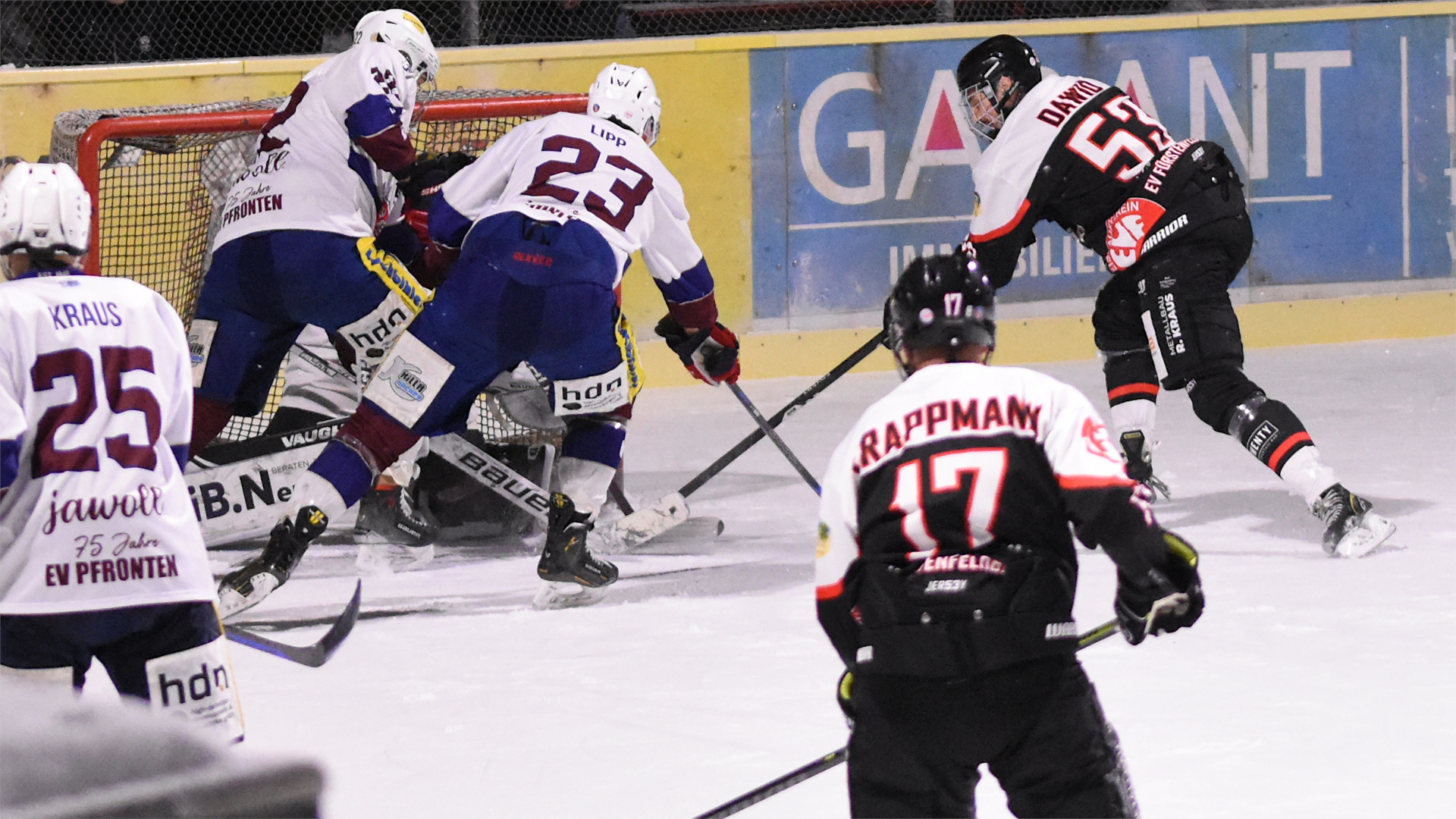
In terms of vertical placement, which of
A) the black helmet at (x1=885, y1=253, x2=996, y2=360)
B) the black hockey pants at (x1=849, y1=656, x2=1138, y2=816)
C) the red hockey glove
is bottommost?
the black hockey pants at (x1=849, y1=656, x2=1138, y2=816)

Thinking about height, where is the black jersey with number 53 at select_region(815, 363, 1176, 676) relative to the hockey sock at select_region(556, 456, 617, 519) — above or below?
above

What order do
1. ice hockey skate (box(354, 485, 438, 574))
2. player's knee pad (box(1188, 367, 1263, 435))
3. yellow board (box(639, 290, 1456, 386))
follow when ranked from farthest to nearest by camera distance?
yellow board (box(639, 290, 1456, 386)) < ice hockey skate (box(354, 485, 438, 574)) < player's knee pad (box(1188, 367, 1263, 435))

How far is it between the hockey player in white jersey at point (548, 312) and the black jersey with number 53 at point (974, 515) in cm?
197

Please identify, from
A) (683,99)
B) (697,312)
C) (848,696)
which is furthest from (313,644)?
(683,99)

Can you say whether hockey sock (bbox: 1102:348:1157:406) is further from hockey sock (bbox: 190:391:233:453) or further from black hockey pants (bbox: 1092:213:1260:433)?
hockey sock (bbox: 190:391:233:453)

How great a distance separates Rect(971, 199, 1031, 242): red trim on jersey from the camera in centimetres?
469

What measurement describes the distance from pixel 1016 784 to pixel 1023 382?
451 mm

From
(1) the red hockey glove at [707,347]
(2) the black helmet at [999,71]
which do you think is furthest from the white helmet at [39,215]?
(2) the black helmet at [999,71]

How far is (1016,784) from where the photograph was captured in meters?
2.15

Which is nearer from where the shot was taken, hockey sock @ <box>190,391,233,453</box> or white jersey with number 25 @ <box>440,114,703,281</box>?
white jersey with number 25 @ <box>440,114,703,281</box>

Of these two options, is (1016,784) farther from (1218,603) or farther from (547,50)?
(547,50)

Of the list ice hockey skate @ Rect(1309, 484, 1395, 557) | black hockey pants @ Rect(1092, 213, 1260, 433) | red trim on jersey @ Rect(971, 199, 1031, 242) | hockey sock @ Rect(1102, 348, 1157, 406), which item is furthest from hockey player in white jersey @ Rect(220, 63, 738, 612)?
ice hockey skate @ Rect(1309, 484, 1395, 557)

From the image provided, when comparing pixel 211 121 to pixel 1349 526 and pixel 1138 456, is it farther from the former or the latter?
pixel 1349 526

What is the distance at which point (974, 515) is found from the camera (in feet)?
7.06
